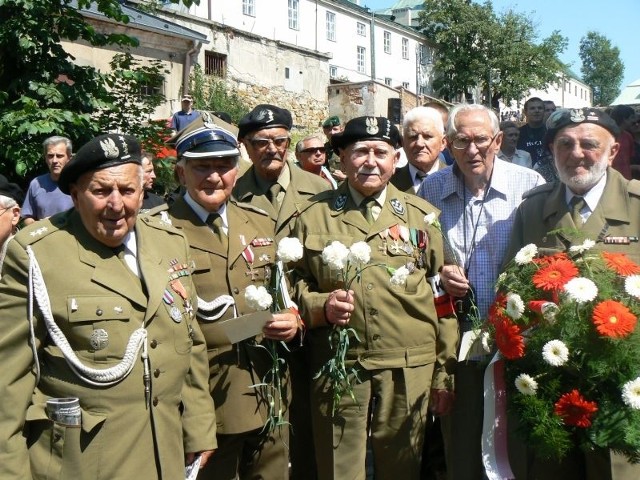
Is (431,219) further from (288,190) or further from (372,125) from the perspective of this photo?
(288,190)

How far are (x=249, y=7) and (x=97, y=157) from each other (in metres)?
33.7

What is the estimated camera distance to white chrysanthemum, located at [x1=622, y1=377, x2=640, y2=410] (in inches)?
111

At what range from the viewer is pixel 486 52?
46656mm

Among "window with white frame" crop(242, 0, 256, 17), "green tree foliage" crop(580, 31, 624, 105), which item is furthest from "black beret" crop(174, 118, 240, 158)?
"green tree foliage" crop(580, 31, 624, 105)

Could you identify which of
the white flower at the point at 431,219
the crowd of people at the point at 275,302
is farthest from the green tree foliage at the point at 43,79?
the white flower at the point at 431,219

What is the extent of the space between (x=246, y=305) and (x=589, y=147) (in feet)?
6.47

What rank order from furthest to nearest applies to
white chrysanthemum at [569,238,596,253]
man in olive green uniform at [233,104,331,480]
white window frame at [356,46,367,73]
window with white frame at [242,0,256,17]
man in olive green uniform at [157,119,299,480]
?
white window frame at [356,46,367,73]
window with white frame at [242,0,256,17]
man in olive green uniform at [233,104,331,480]
man in olive green uniform at [157,119,299,480]
white chrysanthemum at [569,238,596,253]

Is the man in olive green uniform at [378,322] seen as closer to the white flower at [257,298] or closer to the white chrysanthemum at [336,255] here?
the white chrysanthemum at [336,255]

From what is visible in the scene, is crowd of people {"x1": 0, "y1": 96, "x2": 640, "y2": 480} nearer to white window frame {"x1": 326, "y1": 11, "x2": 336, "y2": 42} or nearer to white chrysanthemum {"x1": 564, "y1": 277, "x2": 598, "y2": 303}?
white chrysanthemum {"x1": 564, "y1": 277, "x2": 598, "y2": 303}

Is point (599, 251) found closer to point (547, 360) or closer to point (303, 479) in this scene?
point (547, 360)

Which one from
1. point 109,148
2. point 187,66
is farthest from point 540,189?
point 187,66

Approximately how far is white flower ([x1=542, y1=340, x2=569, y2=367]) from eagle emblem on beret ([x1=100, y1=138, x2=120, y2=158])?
6.47ft

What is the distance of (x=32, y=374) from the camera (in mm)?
2658

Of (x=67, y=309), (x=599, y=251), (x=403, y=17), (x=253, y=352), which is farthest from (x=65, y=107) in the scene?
(x=403, y=17)
